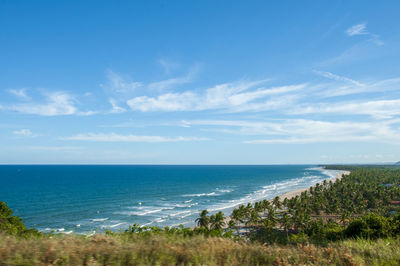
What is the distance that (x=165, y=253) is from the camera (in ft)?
16.3

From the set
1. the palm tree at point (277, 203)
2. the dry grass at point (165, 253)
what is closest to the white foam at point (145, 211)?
the palm tree at point (277, 203)

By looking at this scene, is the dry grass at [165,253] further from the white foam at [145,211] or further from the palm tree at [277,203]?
the palm tree at [277,203]

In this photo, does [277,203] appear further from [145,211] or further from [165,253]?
[165,253]

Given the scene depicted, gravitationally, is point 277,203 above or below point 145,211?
above

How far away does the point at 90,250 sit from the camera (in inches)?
190

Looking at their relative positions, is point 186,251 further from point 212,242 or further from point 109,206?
point 109,206

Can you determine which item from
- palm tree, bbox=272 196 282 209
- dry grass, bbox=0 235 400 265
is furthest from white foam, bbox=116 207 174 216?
dry grass, bbox=0 235 400 265

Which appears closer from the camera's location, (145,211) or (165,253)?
(165,253)

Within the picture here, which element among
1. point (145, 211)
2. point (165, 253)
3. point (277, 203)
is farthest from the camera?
point (277, 203)

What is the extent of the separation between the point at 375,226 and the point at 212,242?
48.3 feet

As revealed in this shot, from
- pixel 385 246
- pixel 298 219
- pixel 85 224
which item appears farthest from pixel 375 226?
pixel 85 224

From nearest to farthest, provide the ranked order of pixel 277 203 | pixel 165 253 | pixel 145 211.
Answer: pixel 165 253, pixel 145 211, pixel 277 203

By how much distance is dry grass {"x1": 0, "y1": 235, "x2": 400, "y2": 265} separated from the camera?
4.50 metres

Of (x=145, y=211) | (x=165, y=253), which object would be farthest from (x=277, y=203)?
(x=165, y=253)
